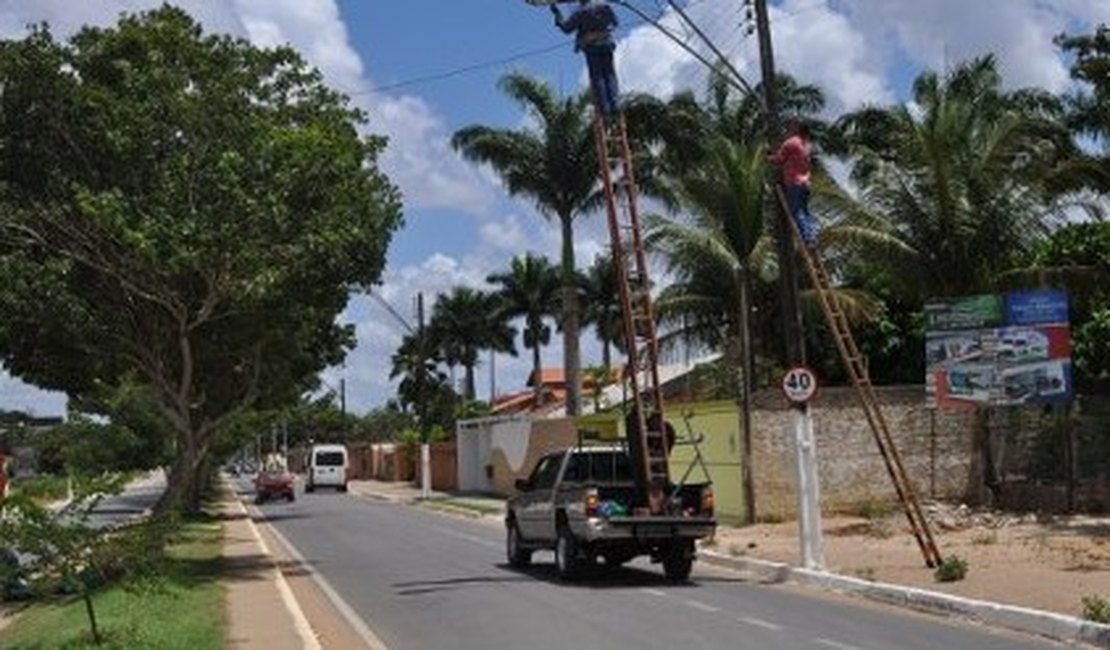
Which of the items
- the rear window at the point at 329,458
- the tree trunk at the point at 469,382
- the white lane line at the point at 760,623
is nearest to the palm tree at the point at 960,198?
the white lane line at the point at 760,623

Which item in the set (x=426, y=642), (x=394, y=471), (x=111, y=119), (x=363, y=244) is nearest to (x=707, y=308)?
(x=363, y=244)

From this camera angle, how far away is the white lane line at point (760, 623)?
48.6ft

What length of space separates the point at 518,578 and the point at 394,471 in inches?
2776

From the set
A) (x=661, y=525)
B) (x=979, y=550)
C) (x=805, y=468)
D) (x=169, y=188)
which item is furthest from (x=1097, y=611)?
(x=169, y=188)

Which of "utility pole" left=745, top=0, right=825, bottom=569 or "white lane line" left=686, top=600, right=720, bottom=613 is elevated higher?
"utility pole" left=745, top=0, right=825, bottom=569

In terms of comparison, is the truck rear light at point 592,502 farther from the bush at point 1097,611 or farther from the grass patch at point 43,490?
the bush at point 1097,611

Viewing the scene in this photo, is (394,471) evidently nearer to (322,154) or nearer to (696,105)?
(696,105)

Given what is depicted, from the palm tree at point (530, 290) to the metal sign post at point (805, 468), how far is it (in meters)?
59.2

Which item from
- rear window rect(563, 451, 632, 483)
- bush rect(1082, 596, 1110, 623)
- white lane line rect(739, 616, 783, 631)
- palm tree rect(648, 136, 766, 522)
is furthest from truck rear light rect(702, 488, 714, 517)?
palm tree rect(648, 136, 766, 522)

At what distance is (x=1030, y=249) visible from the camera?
3134 cm

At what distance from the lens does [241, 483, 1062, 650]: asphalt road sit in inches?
541

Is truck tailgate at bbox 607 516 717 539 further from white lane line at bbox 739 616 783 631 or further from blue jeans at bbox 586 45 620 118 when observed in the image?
blue jeans at bbox 586 45 620 118

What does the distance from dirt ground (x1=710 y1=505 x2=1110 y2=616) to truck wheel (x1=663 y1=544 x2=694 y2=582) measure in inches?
78.3

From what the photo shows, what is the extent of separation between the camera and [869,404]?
20.3m
